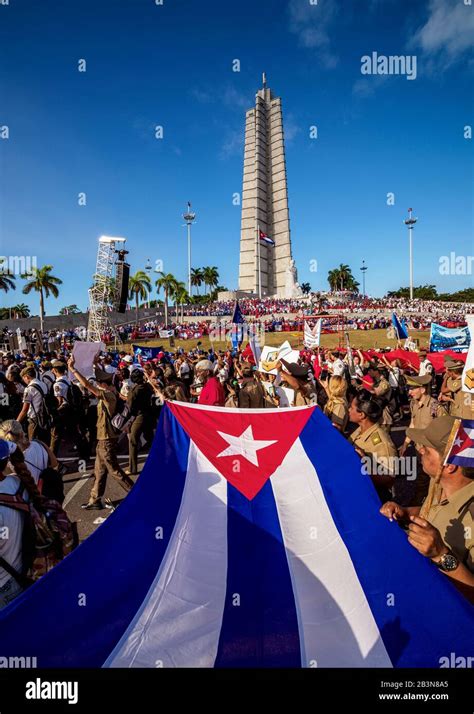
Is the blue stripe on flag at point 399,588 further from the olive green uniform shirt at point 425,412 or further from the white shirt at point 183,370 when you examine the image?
the white shirt at point 183,370

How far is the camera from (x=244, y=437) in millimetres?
3729

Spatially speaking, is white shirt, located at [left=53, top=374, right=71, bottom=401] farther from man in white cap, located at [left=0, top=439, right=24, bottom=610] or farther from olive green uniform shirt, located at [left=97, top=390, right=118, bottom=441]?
man in white cap, located at [left=0, top=439, right=24, bottom=610]

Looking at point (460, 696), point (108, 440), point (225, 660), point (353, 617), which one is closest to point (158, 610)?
point (225, 660)

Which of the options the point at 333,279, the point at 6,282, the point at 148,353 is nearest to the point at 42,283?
the point at 6,282

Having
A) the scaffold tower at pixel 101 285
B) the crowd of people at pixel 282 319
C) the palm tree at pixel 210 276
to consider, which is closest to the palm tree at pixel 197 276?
the palm tree at pixel 210 276

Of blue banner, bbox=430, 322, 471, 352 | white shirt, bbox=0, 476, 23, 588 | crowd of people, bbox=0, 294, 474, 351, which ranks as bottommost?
white shirt, bbox=0, 476, 23, 588

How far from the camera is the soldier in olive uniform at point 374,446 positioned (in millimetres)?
3682

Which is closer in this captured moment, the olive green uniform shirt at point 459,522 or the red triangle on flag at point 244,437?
the olive green uniform shirt at point 459,522

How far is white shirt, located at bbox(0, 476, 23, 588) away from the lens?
2381 mm

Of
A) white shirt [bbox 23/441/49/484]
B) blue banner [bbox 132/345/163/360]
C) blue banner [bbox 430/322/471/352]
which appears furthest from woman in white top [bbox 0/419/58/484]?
blue banner [bbox 430/322/471/352]

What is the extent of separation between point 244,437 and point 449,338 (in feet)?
41.8

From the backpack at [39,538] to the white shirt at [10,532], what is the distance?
26 millimetres

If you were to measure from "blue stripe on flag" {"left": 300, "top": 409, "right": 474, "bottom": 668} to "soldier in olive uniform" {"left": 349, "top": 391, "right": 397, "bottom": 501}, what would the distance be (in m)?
0.74

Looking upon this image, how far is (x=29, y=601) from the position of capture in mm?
2012
